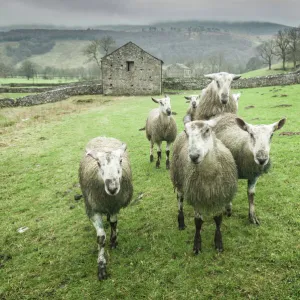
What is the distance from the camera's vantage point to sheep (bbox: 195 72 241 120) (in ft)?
21.8

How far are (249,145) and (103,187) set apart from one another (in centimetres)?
327

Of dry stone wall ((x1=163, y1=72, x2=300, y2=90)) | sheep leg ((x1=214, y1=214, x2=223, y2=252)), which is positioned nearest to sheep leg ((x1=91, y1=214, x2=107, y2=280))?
sheep leg ((x1=214, y1=214, x2=223, y2=252))

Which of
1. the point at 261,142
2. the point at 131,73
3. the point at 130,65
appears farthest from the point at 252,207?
the point at 130,65

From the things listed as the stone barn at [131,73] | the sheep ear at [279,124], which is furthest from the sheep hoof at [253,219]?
the stone barn at [131,73]

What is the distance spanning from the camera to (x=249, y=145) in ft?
18.1

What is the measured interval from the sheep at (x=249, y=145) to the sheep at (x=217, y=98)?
39 cm

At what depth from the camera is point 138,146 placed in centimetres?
1329

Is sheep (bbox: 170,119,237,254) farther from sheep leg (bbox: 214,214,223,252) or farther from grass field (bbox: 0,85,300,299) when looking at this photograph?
grass field (bbox: 0,85,300,299)

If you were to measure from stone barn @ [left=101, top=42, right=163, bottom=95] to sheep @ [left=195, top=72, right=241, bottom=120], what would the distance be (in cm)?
3237

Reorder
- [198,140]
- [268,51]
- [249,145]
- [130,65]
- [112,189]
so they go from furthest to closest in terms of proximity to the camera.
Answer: [268,51] < [130,65] < [249,145] < [112,189] < [198,140]

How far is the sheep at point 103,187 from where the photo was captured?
4418 millimetres

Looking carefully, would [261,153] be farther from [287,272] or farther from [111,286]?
[111,286]

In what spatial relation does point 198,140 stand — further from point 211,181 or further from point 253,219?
point 253,219

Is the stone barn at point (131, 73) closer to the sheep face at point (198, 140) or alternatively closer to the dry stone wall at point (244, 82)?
the dry stone wall at point (244, 82)
